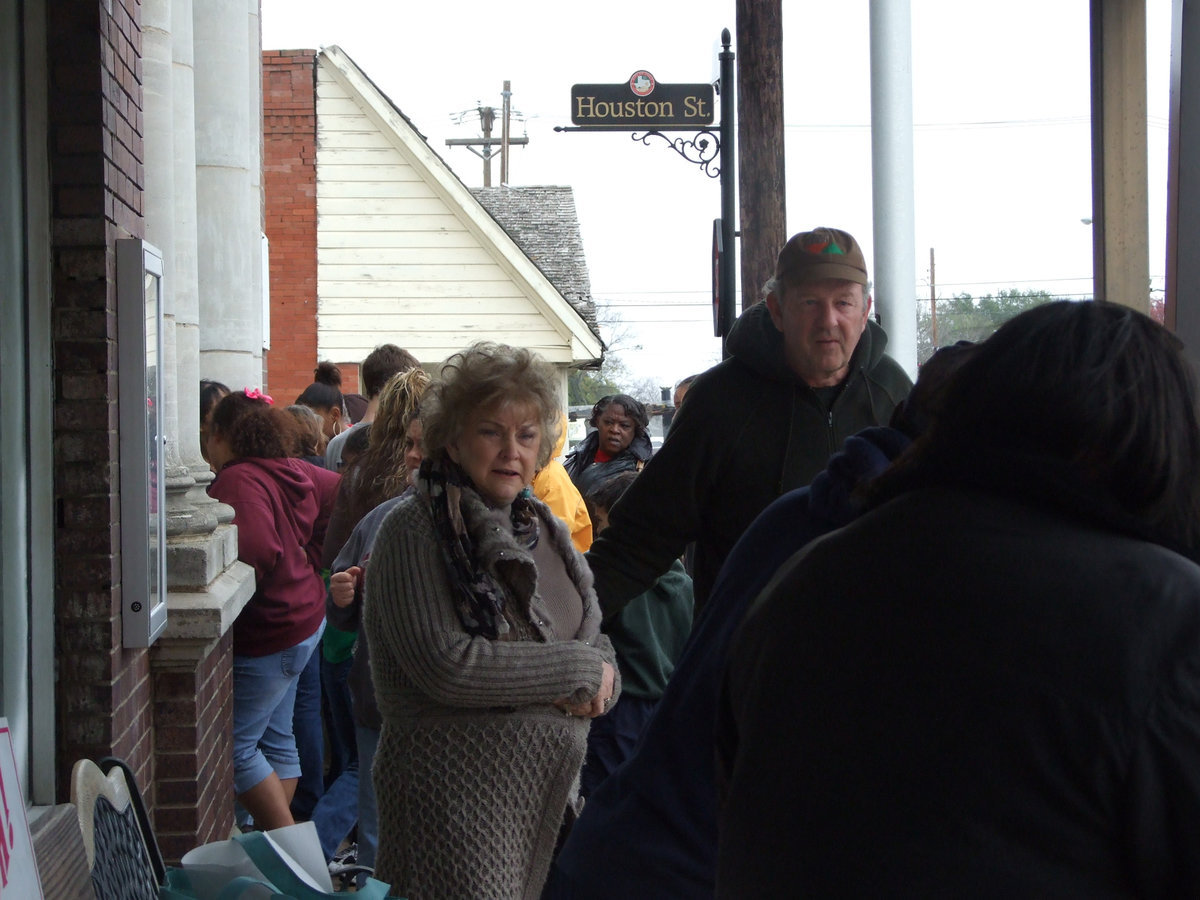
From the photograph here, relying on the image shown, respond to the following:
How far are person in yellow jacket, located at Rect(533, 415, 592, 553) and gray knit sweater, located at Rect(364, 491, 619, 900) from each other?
1548 millimetres

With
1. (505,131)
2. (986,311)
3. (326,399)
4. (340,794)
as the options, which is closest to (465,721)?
(340,794)

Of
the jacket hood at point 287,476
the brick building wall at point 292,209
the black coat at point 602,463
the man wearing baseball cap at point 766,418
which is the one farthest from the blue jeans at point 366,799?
the brick building wall at point 292,209

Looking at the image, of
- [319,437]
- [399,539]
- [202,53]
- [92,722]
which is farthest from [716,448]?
[202,53]

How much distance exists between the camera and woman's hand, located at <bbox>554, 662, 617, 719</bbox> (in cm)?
317

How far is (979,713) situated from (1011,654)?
8cm

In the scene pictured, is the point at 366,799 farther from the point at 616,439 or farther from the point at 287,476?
the point at 616,439

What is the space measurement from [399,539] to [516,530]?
0.31 metres

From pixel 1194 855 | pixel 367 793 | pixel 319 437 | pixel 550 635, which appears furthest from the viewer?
pixel 319 437

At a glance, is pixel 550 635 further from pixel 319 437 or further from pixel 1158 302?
pixel 319 437

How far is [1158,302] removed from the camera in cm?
291

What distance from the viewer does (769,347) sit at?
3.62 m

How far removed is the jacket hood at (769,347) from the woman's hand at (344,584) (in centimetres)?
148

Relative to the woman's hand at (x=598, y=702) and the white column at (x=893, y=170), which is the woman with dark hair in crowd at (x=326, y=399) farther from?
the woman's hand at (x=598, y=702)

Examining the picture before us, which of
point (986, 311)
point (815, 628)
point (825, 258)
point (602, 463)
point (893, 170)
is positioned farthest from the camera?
point (986, 311)
